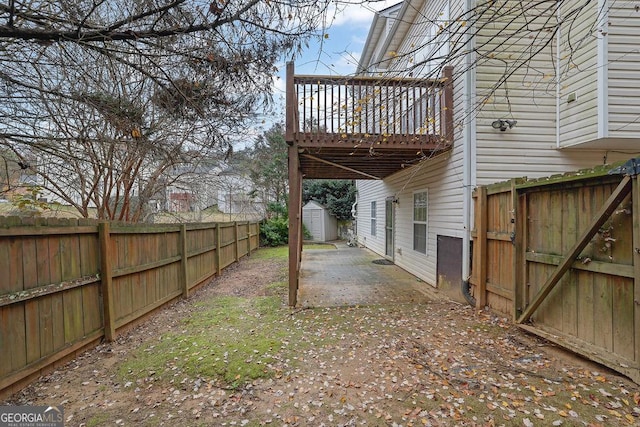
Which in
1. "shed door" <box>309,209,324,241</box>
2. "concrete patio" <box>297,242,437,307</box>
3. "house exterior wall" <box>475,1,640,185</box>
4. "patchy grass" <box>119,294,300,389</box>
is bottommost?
"concrete patio" <box>297,242,437,307</box>

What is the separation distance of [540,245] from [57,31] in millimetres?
5349

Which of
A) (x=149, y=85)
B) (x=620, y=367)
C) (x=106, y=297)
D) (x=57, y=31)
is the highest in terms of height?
(x=149, y=85)

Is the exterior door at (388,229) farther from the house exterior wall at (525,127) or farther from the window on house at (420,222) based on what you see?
the house exterior wall at (525,127)

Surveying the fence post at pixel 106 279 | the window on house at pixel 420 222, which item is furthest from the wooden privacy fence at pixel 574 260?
the fence post at pixel 106 279

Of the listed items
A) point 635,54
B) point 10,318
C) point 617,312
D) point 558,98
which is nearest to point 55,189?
point 10,318

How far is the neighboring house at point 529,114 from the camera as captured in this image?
14.1 feet

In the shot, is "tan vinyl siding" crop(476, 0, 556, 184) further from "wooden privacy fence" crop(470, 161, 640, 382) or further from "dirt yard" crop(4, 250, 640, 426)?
"dirt yard" crop(4, 250, 640, 426)

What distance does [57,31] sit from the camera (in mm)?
2646

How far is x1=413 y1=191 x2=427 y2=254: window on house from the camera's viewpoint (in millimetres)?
7008

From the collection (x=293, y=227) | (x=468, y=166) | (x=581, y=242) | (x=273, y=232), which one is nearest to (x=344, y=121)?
(x=293, y=227)

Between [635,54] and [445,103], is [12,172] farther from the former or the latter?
[635,54]

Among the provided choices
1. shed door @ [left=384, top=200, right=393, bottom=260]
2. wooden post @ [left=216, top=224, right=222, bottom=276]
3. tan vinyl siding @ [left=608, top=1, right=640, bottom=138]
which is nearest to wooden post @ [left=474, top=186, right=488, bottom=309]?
tan vinyl siding @ [left=608, top=1, right=640, bottom=138]

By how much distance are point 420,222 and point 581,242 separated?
14.0ft

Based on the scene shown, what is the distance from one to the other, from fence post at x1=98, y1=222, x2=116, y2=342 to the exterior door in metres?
7.56
